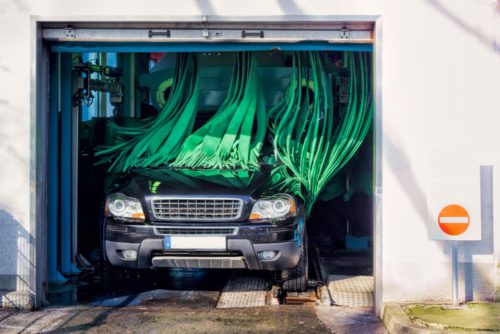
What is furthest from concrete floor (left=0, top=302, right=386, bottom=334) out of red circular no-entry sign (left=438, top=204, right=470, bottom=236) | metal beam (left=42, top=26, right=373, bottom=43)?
metal beam (left=42, top=26, right=373, bottom=43)

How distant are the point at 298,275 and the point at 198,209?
124cm

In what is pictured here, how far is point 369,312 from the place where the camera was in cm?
742

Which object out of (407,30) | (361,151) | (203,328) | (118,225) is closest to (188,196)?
(118,225)

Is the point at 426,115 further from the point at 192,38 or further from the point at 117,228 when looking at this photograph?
the point at 117,228

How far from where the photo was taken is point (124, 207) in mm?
7609

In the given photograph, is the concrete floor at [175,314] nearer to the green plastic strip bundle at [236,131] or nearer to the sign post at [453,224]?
the sign post at [453,224]

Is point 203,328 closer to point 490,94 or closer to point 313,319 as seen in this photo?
point 313,319

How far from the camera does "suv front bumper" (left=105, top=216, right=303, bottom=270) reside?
24.1ft

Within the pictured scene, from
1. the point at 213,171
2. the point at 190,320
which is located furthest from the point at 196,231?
the point at 213,171

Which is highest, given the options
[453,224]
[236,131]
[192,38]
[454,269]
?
[192,38]

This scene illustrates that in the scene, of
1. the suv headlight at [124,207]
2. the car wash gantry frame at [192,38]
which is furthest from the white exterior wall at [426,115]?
the suv headlight at [124,207]

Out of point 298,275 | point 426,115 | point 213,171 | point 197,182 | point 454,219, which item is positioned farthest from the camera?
point 213,171

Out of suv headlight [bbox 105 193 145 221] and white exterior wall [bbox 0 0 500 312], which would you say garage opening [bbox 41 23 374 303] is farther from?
white exterior wall [bbox 0 0 500 312]

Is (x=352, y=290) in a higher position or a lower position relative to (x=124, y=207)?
lower
